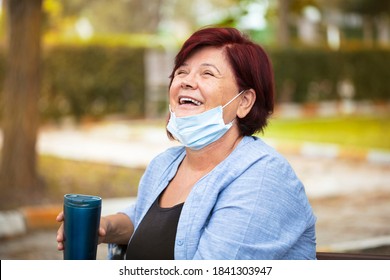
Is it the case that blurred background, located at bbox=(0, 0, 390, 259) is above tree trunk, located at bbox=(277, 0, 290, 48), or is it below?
below

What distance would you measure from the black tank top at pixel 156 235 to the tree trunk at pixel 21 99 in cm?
444

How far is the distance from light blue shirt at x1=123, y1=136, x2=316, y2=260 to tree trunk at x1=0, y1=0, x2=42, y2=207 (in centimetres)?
468

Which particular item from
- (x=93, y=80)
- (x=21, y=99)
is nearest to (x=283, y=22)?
(x=93, y=80)

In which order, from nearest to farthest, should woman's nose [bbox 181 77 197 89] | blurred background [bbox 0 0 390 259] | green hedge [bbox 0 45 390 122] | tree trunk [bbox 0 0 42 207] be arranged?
woman's nose [bbox 181 77 197 89] → blurred background [bbox 0 0 390 259] → tree trunk [bbox 0 0 42 207] → green hedge [bbox 0 45 390 122]

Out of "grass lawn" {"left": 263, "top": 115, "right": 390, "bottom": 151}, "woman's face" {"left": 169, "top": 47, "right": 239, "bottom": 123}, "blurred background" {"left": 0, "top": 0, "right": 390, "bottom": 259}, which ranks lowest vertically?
"grass lawn" {"left": 263, "top": 115, "right": 390, "bottom": 151}

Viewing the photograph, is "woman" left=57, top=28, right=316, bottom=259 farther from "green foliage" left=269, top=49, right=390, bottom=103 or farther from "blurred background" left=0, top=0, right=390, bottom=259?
"green foliage" left=269, top=49, right=390, bottom=103

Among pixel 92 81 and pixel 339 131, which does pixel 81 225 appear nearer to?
pixel 339 131

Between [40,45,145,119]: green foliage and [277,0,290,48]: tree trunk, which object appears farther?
[277,0,290,48]: tree trunk

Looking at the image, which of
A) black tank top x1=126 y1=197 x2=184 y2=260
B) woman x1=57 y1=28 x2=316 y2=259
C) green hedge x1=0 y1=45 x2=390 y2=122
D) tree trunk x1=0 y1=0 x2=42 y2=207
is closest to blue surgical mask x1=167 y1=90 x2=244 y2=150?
woman x1=57 y1=28 x2=316 y2=259

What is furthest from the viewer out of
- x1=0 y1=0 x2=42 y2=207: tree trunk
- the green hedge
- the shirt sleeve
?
the green hedge

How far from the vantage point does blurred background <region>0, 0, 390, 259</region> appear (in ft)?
20.3

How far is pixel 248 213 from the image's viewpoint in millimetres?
1891

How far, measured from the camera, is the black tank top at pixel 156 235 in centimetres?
209
